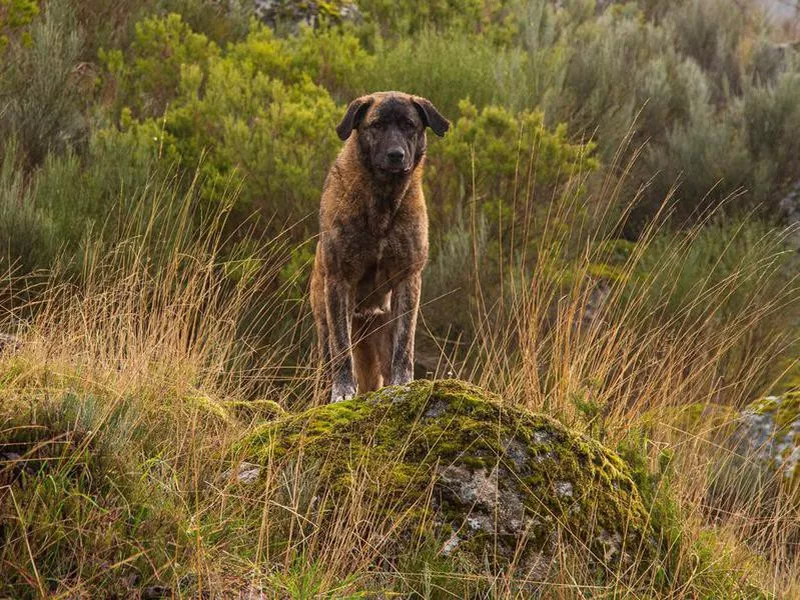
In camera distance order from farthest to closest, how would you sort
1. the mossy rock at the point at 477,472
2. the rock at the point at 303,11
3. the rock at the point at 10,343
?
1. the rock at the point at 303,11
2. the rock at the point at 10,343
3. the mossy rock at the point at 477,472

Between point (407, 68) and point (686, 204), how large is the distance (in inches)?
153

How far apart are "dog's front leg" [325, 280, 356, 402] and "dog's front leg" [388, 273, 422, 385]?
0.80ft

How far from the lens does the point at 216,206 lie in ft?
30.3

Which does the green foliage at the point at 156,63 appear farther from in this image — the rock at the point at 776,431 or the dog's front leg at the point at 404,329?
the rock at the point at 776,431

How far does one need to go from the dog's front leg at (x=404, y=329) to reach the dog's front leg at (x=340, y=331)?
0.80 ft

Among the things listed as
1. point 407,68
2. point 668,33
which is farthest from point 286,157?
point 668,33

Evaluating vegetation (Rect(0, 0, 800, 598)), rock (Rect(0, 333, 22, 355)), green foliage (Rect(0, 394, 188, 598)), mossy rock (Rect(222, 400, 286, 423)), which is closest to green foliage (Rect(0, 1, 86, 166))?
vegetation (Rect(0, 0, 800, 598))

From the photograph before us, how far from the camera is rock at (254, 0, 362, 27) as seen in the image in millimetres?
14164

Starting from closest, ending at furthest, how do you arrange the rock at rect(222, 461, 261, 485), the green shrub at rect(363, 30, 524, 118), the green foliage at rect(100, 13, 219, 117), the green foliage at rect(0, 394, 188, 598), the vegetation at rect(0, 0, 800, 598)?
the green foliage at rect(0, 394, 188, 598) < the vegetation at rect(0, 0, 800, 598) < the rock at rect(222, 461, 261, 485) < the green shrub at rect(363, 30, 524, 118) < the green foliage at rect(100, 13, 219, 117)

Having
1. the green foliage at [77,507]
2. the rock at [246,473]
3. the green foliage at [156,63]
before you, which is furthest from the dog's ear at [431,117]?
the green foliage at [156,63]

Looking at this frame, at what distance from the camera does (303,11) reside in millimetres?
14375

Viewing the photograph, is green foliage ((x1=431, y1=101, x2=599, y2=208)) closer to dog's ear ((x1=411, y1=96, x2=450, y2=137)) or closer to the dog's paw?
dog's ear ((x1=411, y1=96, x2=450, y2=137))

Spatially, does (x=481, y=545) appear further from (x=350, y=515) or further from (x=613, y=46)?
(x=613, y=46)

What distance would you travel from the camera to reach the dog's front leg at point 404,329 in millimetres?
5992
